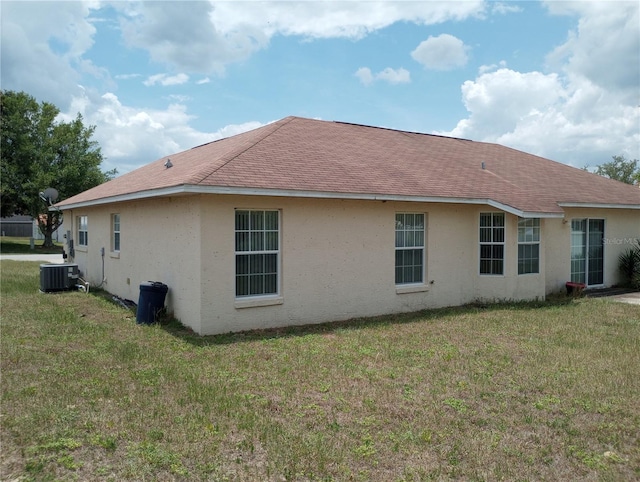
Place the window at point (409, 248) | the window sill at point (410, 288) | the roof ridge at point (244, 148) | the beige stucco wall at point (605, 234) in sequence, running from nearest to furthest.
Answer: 1. the roof ridge at point (244, 148)
2. the window sill at point (410, 288)
3. the window at point (409, 248)
4. the beige stucco wall at point (605, 234)

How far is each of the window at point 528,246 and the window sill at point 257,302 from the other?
671cm

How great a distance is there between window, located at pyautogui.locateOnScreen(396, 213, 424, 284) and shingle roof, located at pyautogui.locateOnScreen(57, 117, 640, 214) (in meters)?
0.81

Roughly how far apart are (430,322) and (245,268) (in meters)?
4.07

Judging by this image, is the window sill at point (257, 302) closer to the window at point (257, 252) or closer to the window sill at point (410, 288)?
the window at point (257, 252)

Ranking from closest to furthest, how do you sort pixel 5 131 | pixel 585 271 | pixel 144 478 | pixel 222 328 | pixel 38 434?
pixel 144 478 → pixel 38 434 → pixel 222 328 → pixel 585 271 → pixel 5 131

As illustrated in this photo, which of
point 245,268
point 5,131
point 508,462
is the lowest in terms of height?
point 508,462

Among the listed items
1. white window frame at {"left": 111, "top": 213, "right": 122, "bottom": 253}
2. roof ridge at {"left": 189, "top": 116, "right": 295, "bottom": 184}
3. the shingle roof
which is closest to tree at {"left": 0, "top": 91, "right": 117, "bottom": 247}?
the shingle roof

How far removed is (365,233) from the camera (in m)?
11.5

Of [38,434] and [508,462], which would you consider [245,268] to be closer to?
[38,434]

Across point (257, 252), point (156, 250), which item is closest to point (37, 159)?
point (156, 250)

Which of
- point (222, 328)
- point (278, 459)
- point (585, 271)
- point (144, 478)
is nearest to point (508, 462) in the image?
point (278, 459)

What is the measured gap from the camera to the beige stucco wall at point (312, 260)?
965 centimetres

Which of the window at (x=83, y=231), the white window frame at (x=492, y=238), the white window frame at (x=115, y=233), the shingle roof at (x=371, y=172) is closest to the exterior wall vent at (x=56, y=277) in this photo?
the white window frame at (x=115, y=233)

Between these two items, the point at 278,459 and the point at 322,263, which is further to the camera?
the point at 322,263
